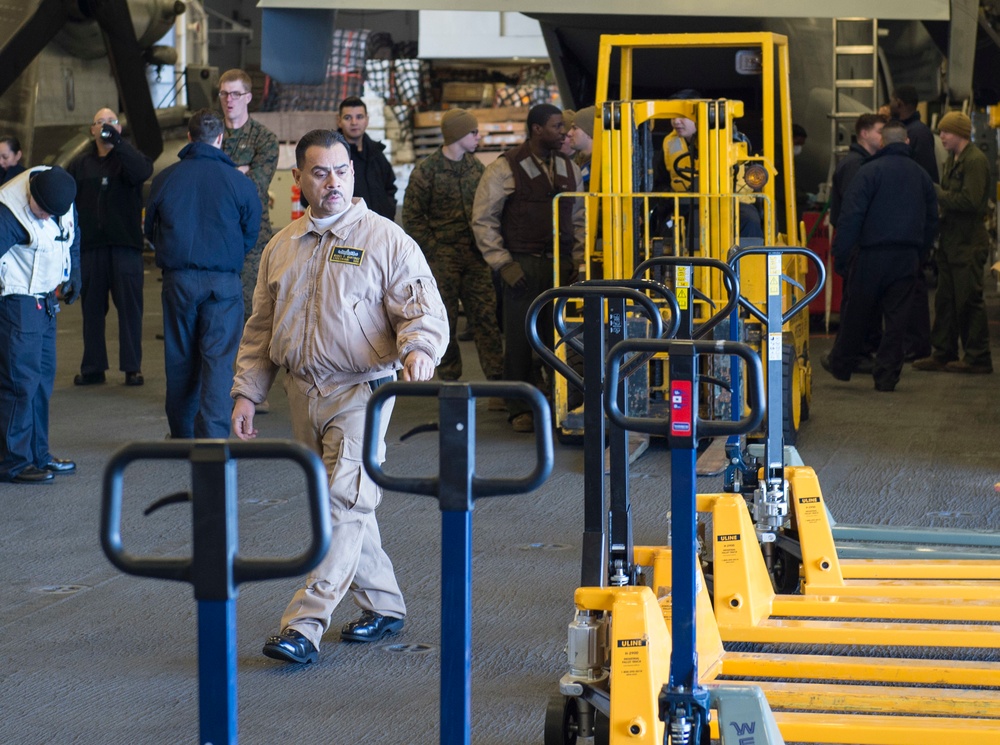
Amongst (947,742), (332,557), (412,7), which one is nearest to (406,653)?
(332,557)

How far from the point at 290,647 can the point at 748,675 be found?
1475 millimetres

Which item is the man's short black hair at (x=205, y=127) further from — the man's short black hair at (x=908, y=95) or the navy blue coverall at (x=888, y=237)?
the man's short black hair at (x=908, y=95)

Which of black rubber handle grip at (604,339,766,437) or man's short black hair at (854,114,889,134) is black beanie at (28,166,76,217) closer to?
black rubber handle grip at (604,339,766,437)

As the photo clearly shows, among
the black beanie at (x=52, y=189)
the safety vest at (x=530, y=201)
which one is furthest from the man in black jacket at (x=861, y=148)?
the black beanie at (x=52, y=189)

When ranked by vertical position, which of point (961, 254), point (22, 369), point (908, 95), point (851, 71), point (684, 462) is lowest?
point (22, 369)

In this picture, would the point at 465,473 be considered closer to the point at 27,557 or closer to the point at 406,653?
the point at 406,653

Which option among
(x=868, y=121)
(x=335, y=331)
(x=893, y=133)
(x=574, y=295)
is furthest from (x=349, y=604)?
(x=868, y=121)

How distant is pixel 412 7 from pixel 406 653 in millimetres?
5623

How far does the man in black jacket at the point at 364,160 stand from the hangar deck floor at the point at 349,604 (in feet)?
4.91

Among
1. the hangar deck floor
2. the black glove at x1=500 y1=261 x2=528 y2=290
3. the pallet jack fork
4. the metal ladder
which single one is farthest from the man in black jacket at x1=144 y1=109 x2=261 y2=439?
the metal ladder

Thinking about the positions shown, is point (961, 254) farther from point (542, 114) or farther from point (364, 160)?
point (364, 160)

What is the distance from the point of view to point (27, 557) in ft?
18.8

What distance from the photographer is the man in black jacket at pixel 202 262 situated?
7.05m

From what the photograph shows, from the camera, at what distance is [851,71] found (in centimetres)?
1170
